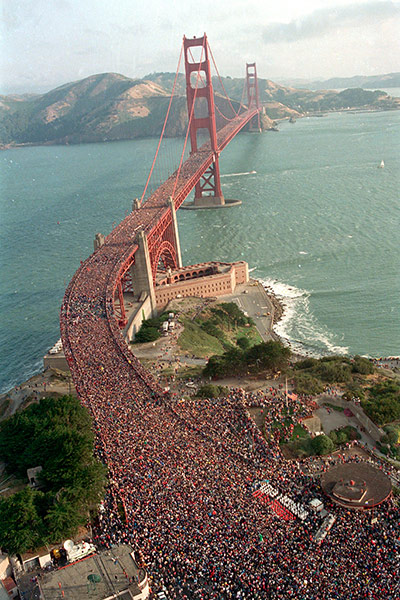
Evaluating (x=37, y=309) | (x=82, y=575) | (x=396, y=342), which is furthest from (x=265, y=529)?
(x=37, y=309)

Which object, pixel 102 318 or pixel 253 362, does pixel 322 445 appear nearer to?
pixel 253 362

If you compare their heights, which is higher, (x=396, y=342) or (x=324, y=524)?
(x=324, y=524)

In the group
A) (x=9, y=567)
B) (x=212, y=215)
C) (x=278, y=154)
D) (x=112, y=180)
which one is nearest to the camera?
(x=9, y=567)

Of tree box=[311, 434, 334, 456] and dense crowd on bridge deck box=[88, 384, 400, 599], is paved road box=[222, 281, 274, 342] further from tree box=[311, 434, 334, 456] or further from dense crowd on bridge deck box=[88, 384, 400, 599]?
dense crowd on bridge deck box=[88, 384, 400, 599]

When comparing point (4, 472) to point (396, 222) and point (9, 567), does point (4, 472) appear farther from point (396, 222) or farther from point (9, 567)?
point (396, 222)

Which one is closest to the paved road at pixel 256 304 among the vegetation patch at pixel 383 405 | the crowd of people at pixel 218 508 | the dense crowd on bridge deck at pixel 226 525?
the vegetation patch at pixel 383 405

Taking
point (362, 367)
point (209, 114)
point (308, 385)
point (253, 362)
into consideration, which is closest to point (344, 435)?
point (308, 385)
